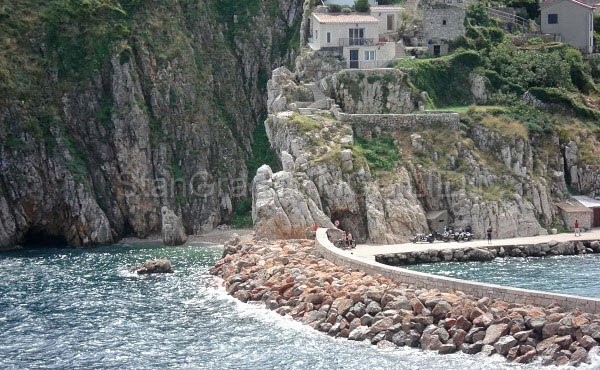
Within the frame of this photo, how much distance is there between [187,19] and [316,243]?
42.9 m

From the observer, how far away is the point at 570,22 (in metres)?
117

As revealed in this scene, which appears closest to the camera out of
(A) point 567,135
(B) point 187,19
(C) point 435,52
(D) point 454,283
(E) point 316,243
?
(D) point 454,283

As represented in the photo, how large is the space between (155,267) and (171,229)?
14.8m

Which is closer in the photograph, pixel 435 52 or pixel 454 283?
pixel 454 283

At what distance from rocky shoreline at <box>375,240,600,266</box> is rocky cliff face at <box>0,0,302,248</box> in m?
27.3

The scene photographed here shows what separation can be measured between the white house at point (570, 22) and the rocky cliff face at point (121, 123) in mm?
24780

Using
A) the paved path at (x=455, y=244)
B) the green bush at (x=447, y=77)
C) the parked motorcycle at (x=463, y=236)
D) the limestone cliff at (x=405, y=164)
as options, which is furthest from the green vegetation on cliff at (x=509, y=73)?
the parked motorcycle at (x=463, y=236)

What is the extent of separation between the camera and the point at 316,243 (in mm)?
86688

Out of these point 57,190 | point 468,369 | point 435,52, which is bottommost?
point 468,369

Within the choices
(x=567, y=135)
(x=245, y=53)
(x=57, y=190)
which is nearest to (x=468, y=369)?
(x=567, y=135)

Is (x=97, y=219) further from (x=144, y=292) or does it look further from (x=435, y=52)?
(x=435, y=52)

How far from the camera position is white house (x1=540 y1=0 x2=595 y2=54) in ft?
381

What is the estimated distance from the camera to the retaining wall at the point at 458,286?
6328 centimetres

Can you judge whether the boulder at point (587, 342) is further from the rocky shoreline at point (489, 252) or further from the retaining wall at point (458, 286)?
the rocky shoreline at point (489, 252)
